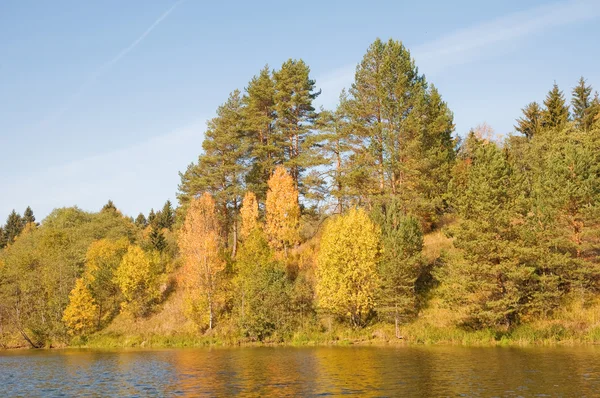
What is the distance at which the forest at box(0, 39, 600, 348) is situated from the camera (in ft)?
152

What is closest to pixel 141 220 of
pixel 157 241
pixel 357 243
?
pixel 157 241

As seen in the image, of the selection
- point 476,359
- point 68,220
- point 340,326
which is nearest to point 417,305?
point 340,326

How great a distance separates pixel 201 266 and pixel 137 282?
14.7m

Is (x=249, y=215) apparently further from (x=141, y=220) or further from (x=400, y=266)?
(x=141, y=220)

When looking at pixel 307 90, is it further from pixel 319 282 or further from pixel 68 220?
pixel 68 220

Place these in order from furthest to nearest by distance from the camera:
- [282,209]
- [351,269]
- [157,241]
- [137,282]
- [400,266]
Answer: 1. [157,241]
2. [137,282]
3. [282,209]
4. [351,269]
5. [400,266]

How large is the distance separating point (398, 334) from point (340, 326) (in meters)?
7.68

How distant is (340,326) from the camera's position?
55.9 metres

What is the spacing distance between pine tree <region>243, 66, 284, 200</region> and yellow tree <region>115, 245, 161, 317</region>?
63.9ft

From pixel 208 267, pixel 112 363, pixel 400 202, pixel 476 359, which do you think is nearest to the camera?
pixel 476 359

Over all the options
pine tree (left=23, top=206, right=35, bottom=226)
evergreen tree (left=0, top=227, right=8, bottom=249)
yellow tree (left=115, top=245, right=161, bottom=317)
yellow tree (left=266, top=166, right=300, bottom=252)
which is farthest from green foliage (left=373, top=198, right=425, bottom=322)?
pine tree (left=23, top=206, right=35, bottom=226)

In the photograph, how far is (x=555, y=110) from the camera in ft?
287

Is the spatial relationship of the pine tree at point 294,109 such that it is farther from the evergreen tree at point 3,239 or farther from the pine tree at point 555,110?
the evergreen tree at point 3,239

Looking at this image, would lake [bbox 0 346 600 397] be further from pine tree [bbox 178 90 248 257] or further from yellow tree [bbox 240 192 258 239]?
pine tree [bbox 178 90 248 257]
